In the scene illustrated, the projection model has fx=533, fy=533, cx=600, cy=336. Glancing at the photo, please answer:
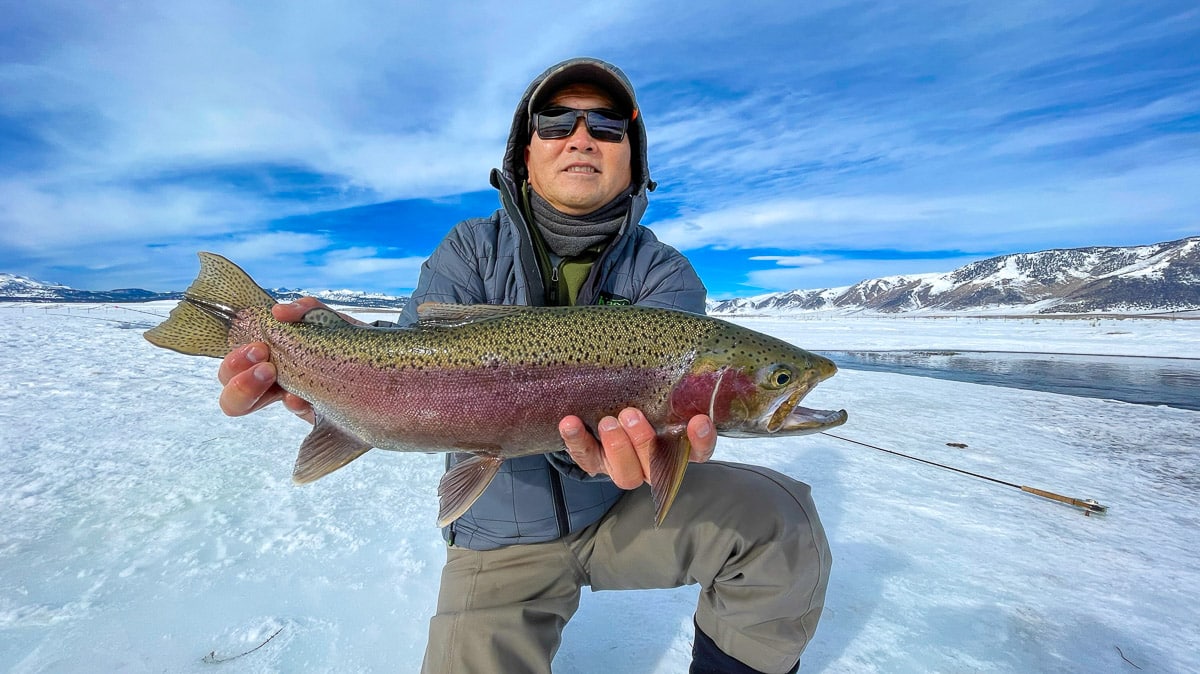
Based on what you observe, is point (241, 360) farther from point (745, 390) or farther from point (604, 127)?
point (745, 390)

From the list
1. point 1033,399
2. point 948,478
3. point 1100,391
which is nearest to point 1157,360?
point 1100,391

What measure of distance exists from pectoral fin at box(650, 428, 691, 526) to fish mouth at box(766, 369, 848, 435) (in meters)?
0.44

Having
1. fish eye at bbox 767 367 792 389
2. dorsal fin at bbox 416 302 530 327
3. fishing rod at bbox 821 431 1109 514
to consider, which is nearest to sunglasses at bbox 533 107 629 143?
dorsal fin at bbox 416 302 530 327

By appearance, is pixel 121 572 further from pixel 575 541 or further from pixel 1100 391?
pixel 1100 391

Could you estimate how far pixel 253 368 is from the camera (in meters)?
2.78

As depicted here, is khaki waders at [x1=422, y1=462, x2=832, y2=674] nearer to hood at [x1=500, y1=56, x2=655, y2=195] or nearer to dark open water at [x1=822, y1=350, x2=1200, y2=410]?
hood at [x1=500, y1=56, x2=655, y2=195]

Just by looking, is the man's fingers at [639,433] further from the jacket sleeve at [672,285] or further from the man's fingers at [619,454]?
the jacket sleeve at [672,285]

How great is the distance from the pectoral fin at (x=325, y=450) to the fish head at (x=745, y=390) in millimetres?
1706

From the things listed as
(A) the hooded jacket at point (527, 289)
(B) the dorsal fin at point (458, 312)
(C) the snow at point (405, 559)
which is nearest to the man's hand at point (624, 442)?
(A) the hooded jacket at point (527, 289)

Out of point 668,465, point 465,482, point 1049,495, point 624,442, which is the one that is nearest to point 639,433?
point 624,442

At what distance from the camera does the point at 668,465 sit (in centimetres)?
249

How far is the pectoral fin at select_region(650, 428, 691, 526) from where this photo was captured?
2.38 meters

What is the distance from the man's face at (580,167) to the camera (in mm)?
3326

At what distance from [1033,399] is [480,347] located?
1321 cm
